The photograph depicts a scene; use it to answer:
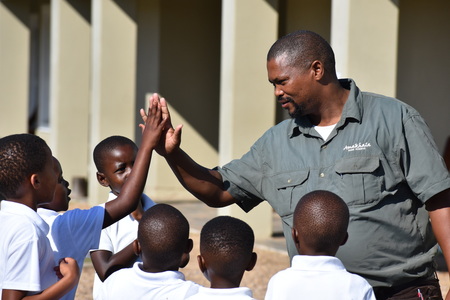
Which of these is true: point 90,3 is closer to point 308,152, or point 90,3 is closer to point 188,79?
point 188,79

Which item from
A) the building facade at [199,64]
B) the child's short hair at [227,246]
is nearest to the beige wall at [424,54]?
the building facade at [199,64]

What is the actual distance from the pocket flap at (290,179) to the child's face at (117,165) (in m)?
0.86

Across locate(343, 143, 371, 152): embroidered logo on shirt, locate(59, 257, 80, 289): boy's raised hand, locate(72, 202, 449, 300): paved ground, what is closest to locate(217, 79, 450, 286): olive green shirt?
locate(343, 143, 371, 152): embroidered logo on shirt

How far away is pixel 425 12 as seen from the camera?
32.3 feet

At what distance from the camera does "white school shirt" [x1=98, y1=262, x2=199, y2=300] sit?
311 centimetres

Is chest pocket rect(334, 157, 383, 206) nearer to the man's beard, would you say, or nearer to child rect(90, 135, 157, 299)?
the man's beard

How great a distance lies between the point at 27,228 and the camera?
10.1ft

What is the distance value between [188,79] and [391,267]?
10.7 m

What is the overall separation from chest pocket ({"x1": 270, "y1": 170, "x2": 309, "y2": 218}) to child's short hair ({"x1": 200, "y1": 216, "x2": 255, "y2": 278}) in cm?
41

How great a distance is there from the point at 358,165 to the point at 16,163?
1332mm

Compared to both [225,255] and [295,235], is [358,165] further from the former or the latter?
[225,255]

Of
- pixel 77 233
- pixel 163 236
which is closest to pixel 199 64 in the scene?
pixel 77 233

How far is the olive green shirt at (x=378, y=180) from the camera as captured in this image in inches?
130

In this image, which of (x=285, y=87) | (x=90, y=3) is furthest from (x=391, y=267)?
(x=90, y=3)
